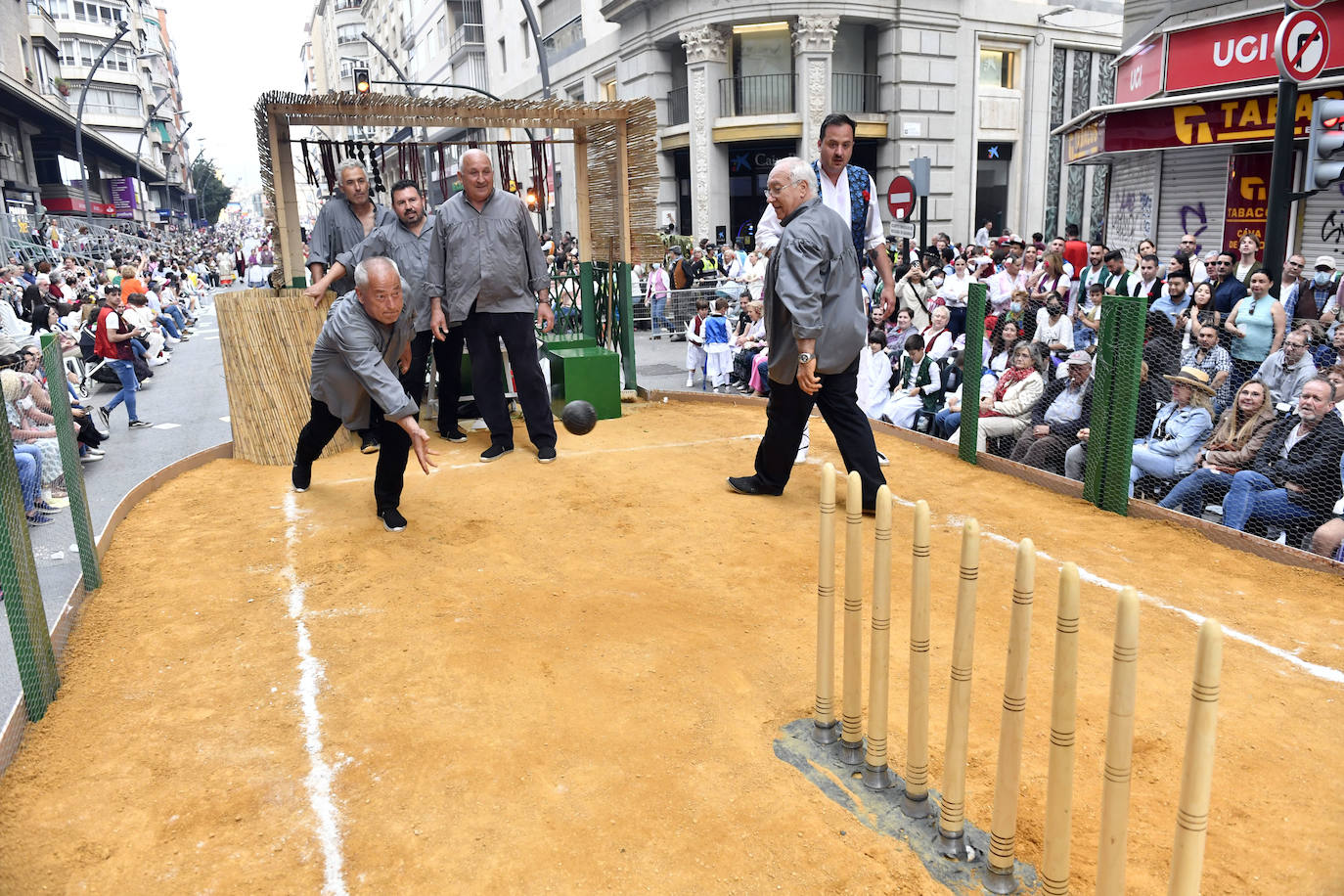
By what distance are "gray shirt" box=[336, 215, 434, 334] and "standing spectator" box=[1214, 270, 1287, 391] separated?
5.75 metres

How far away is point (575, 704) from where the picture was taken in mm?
3662

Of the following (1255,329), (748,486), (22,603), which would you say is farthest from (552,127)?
(22,603)

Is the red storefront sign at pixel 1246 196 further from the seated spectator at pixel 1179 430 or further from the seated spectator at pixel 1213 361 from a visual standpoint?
the seated spectator at pixel 1179 430

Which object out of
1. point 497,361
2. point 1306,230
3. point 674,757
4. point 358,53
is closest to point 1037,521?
point 674,757

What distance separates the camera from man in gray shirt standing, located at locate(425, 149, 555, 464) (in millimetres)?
6949

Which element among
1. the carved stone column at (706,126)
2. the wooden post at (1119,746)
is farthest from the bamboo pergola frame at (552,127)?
the carved stone column at (706,126)

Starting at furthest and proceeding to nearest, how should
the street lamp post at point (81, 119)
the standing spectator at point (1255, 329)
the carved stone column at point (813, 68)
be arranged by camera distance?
the street lamp post at point (81, 119)
the carved stone column at point (813, 68)
the standing spectator at point (1255, 329)

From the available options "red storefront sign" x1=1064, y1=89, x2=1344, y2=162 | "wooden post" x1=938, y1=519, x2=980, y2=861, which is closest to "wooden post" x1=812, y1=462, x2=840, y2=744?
"wooden post" x1=938, y1=519, x2=980, y2=861

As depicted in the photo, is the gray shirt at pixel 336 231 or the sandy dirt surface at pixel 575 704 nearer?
the sandy dirt surface at pixel 575 704

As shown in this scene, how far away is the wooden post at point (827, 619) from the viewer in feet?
10.4

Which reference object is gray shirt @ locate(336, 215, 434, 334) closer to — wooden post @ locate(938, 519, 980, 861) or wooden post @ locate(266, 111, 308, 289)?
wooden post @ locate(266, 111, 308, 289)

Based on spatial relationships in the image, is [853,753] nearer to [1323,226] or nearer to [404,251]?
[404,251]

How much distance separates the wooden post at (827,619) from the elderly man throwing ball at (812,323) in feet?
7.25

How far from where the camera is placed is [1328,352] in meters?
5.87
